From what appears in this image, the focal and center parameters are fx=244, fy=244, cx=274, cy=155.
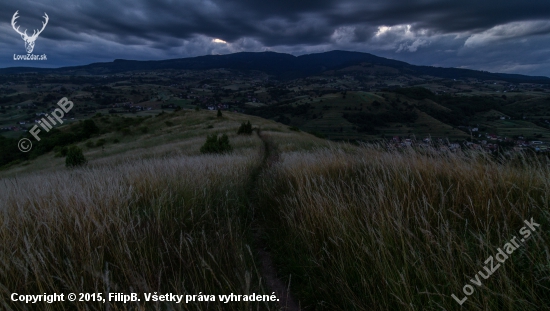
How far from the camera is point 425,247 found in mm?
2176

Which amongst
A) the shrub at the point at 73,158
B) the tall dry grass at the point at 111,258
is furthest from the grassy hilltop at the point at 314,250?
the shrub at the point at 73,158

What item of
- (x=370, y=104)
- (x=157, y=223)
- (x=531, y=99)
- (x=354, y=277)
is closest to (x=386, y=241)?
(x=354, y=277)

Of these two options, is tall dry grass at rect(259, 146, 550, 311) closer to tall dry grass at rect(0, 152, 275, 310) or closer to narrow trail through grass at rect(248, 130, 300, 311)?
narrow trail through grass at rect(248, 130, 300, 311)

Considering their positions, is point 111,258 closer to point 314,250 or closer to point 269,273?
point 269,273

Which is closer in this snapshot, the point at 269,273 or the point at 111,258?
the point at 111,258

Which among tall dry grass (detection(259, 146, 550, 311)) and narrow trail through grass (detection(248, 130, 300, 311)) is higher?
tall dry grass (detection(259, 146, 550, 311))

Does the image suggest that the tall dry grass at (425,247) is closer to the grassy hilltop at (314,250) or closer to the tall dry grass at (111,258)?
the grassy hilltop at (314,250)

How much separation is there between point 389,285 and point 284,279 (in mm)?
1375

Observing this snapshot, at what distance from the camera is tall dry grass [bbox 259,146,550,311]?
1.79 metres

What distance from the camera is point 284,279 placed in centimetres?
298

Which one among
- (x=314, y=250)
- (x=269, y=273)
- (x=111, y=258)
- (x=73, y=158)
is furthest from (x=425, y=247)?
(x=73, y=158)

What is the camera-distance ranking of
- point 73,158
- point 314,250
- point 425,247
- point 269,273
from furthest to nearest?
point 73,158 < point 269,273 < point 314,250 < point 425,247

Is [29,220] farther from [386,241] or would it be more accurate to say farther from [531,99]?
[531,99]

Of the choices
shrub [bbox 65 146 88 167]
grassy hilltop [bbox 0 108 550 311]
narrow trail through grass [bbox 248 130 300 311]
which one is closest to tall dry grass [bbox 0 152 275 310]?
grassy hilltop [bbox 0 108 550 311]
